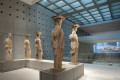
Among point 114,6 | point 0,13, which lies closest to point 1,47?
point 0,13

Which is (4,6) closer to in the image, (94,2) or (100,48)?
(94,2)

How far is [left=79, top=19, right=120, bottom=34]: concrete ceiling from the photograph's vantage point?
15.9m

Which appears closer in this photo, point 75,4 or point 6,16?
point 6,16

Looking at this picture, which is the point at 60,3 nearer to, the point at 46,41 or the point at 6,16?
the point at 46,41

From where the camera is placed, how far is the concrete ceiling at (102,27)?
15.9 meters

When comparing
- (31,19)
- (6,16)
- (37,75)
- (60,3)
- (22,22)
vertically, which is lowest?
(37,75)

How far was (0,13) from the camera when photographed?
27.4 feet

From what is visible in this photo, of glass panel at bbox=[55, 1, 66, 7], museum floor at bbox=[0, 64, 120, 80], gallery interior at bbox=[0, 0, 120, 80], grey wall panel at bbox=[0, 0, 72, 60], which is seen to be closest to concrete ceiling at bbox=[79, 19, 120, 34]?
gallery interior at bbox=[0, 0, 120, 80]

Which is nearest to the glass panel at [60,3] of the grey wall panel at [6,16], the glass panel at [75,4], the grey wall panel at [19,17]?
the glass panel at [75,4]

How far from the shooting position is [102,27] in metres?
17.6

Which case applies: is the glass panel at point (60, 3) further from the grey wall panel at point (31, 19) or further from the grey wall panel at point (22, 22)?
the grey wall panel at point (31, 19)

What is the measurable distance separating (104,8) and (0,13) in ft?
41.3

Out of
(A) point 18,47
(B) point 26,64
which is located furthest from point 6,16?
(B) point 26,64

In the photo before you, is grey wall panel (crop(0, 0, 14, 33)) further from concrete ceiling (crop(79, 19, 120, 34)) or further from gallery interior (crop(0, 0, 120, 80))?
concrete ceiling (crop(79, 19, 120, 34))
